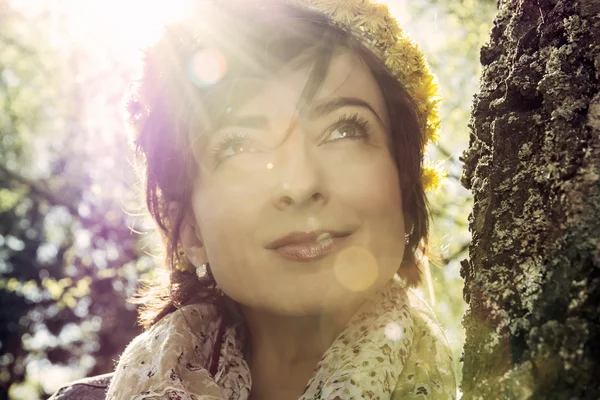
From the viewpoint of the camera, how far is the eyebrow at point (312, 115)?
1.83 meters

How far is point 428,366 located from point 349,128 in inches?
32.5

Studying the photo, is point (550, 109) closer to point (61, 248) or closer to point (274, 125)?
point (274, 125)

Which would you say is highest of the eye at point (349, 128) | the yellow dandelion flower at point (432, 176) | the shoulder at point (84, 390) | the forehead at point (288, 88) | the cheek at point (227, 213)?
the forehead at point (288, 88)

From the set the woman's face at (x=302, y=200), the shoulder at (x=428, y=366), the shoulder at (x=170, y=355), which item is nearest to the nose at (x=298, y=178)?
the woman's face at (x=302, y=200)

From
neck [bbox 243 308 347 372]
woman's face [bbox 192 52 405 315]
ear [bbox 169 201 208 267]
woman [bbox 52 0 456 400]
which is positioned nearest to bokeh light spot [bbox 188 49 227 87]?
woman [bbox 52 0 456 400]

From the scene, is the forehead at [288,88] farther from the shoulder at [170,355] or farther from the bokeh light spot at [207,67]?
the shoulder at [170,355]

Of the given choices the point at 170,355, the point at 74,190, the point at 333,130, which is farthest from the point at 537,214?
the point at 74,190

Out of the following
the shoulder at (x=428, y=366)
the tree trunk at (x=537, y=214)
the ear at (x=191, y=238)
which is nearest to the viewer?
the tree trunk at (x=537, y=214)

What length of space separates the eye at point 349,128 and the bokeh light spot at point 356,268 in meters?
0.39

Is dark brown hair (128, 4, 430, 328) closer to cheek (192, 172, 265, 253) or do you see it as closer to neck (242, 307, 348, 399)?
cheek (192, 172, 265, 253)

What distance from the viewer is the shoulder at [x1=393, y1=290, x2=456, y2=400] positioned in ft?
5.39

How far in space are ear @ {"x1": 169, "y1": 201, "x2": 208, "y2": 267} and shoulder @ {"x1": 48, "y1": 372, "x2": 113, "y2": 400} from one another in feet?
3.30

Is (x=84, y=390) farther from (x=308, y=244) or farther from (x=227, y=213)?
(x=308, y=244)

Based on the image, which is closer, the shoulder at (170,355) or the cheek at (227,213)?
the cheek at (227,213)
